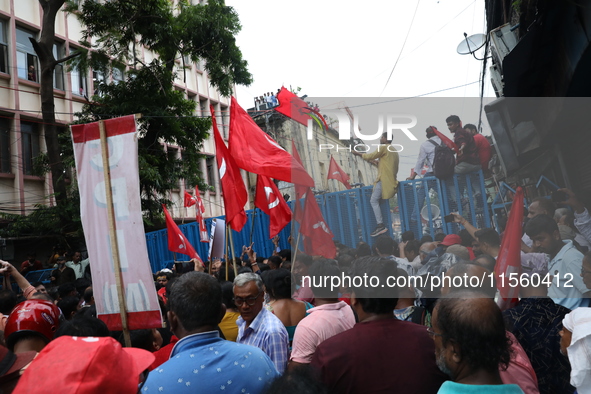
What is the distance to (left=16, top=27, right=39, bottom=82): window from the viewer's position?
51.2ft

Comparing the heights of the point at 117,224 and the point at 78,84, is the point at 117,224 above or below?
below

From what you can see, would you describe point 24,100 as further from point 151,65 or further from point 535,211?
point 535,211

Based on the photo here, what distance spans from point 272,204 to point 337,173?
158 inches

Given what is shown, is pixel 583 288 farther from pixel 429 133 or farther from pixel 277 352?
pixel 277 352

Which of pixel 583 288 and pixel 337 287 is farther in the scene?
pixel 337 287

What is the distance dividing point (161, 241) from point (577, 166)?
12.7 m

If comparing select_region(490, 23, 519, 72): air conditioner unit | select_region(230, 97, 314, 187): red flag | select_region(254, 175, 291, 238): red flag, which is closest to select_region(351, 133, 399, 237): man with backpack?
select_region(230, 97, 314, 187): red flag

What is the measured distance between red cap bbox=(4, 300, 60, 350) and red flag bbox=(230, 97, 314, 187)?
3.11 m

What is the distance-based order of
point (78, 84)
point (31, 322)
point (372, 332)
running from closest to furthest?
point (372, 332) → point (31, 322) → point (78, 84)

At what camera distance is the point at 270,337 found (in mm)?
2959

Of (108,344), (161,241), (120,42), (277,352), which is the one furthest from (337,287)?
(161,241)

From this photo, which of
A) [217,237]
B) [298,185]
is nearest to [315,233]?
[298,185]

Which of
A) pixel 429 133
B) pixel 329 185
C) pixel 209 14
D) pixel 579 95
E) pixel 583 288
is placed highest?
pixel 209 14

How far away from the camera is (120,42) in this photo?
12.9 meters
